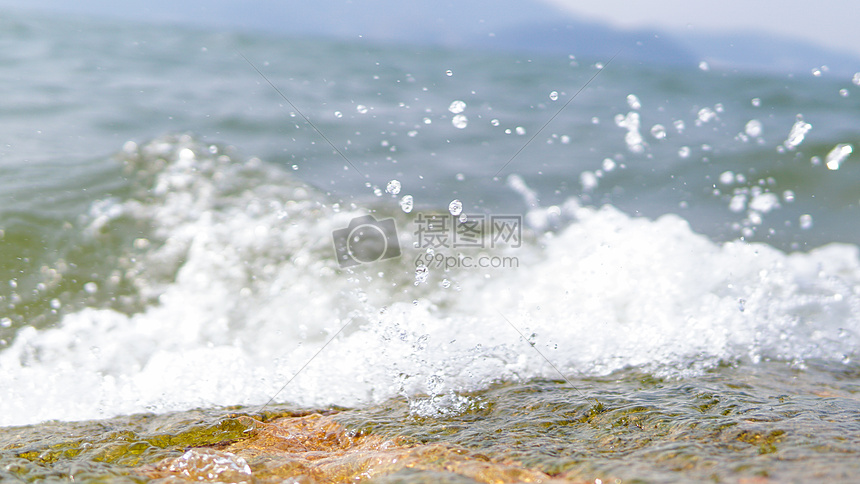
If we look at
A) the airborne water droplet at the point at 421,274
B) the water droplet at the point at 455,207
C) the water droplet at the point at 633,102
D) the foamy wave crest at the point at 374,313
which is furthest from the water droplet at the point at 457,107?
the airborne water droplet at the point at 421,274

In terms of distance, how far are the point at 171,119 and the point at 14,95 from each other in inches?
79.0

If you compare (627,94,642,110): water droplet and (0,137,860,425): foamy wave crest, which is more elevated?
(627,94,642,110): water droplet

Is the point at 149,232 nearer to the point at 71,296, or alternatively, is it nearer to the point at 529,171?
the point at 71,296

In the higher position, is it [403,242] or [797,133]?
[797,133]

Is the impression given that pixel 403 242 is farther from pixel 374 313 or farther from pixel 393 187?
pixel 374 313

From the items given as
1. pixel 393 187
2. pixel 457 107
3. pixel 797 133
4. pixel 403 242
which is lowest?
pixel 403 242

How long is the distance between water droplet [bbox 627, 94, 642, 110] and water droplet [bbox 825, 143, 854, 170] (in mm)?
2574

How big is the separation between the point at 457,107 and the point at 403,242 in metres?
3.97

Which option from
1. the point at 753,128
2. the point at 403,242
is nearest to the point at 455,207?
the point at 403,242

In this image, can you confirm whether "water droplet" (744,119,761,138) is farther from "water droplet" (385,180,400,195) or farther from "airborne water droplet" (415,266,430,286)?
"airborne water droplet" (415,266,430,286)

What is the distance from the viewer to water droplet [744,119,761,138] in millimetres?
6779

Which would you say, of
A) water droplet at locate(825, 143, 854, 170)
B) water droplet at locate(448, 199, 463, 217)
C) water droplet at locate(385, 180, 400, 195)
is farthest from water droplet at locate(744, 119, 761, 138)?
water droplet at locate(385, 180, 400, 195)

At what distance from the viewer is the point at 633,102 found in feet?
27.8

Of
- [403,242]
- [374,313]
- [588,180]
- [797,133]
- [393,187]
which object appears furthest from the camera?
[797,133]
